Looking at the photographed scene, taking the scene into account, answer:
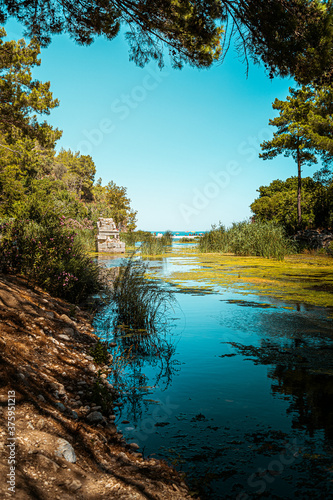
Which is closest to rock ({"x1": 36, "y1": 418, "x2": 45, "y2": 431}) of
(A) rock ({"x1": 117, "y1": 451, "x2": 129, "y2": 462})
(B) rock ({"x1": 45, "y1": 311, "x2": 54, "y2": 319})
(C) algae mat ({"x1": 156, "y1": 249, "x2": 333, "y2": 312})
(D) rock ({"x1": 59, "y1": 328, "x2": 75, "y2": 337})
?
(A) rock ({"x1": 117, "y1": 451, "x2": 129, "y2": 462})

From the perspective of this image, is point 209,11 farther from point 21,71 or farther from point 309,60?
point 21,71

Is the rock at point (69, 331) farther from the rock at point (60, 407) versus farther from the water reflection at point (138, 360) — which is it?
the rock at point (60, 407)

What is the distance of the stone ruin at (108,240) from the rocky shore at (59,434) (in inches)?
606

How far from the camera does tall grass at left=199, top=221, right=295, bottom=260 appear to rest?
46.5 feet

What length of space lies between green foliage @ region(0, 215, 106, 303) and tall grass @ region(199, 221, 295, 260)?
28.0 ft

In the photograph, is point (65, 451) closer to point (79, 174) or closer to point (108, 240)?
point (108, 240)

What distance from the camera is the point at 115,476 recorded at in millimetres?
1695

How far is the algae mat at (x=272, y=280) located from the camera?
256 inches

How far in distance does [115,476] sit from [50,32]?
568 cm

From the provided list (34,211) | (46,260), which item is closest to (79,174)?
(34,211)

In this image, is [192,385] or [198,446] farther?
[192,385]

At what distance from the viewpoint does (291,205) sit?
2491cm

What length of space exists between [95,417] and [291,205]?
24.7 meters

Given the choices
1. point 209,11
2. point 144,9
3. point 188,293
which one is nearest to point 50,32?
point 144,9
